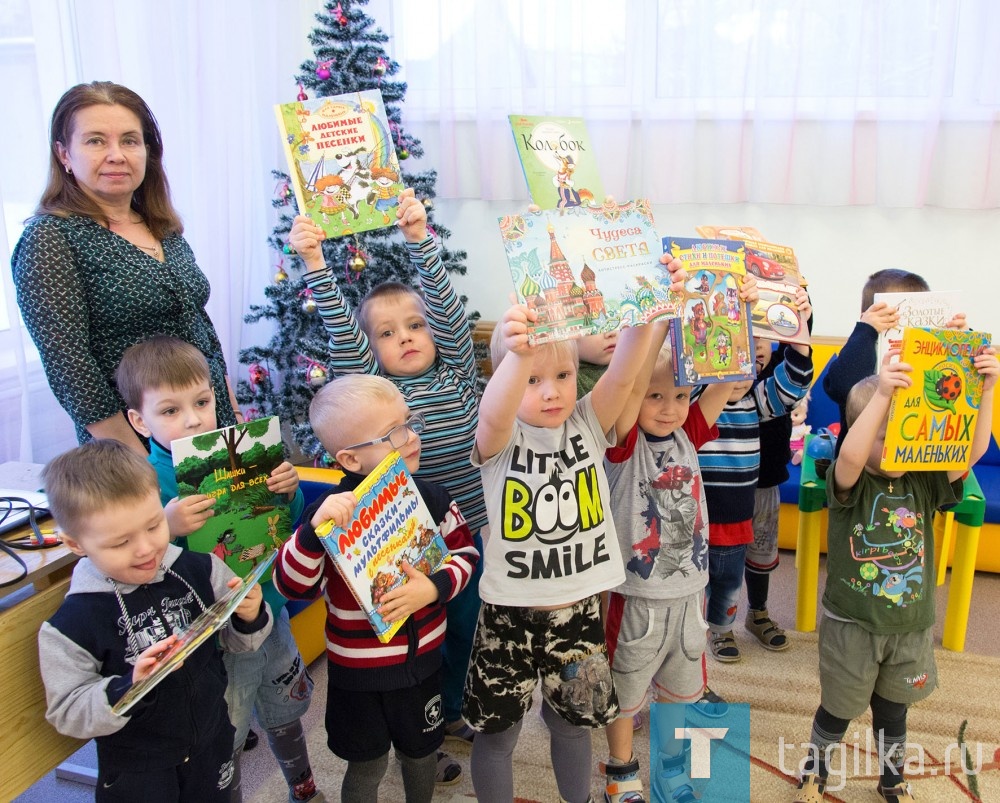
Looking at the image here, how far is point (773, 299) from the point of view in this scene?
179 centimetres

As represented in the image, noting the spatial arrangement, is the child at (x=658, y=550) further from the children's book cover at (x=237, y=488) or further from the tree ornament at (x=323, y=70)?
the tree ornament at (x=323, y=70)

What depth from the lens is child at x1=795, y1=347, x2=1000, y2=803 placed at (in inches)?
67.3

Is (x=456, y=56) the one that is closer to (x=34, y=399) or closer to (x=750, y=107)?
(x=750, y=107)

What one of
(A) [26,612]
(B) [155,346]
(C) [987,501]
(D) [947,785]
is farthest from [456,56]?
(D) [947,785]

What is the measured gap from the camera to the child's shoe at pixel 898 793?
1829 millimetres

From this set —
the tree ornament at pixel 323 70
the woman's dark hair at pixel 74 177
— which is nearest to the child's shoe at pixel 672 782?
the woman's dark hair at pixel 74 177

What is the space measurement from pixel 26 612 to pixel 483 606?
833mm

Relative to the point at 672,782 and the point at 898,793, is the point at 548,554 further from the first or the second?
the point at 898,793

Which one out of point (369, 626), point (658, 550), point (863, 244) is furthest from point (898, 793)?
point (863, 244)

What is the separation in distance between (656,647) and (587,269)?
84cm

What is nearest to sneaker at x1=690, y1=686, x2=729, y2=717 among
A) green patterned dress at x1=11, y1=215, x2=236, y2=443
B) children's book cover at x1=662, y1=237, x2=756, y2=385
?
children's book cover at x1=662, y1=237, x2=756, y2=385

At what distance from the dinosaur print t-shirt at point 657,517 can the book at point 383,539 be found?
17.1 inches

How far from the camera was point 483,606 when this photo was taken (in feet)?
5.37

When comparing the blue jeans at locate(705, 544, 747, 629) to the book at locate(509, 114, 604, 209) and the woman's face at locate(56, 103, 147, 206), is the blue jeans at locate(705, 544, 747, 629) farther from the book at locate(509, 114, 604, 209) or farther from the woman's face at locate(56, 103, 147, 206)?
the woman's face at locate(56, 103, 147, 206)
